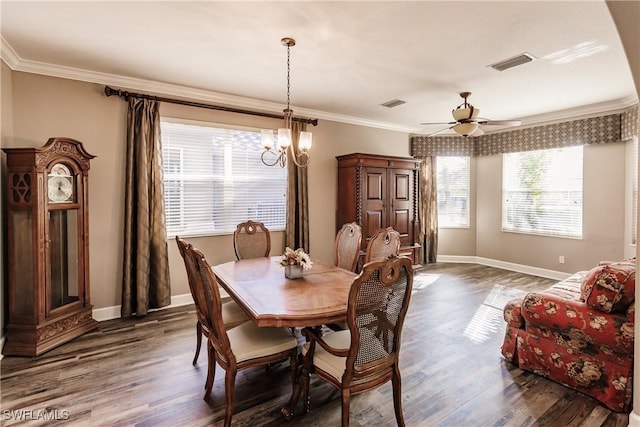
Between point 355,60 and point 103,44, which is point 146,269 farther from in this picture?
point 355,60

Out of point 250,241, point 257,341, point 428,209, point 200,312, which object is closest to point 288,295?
point 257,341

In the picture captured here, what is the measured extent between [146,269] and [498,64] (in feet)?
14.5

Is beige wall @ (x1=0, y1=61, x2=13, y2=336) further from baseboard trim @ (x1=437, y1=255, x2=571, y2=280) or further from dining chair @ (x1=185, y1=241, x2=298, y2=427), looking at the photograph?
baseboard trim @ (x1=437, y1=255, x2=571, y2=280)

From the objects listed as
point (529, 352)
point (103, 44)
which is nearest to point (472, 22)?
point (529, 352)

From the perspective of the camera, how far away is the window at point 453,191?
6.67 m

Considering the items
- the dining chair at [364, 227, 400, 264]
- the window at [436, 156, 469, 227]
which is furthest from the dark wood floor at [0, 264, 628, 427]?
the window at [436, 156, 469, 227]

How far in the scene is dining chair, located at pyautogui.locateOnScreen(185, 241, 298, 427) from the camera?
1.85 m

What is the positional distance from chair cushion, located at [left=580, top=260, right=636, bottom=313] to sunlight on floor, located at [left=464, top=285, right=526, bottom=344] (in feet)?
3.88

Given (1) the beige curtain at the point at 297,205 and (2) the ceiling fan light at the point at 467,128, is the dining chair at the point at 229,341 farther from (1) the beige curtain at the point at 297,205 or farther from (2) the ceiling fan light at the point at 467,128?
(2) the ceiling fan light at the point at 467,128

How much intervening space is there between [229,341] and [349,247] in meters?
1.61

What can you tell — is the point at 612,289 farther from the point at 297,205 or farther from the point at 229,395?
the point at 297,205

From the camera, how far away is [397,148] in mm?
6234

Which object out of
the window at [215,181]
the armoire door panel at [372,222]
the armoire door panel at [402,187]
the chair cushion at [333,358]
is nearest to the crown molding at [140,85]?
the window at [215,181]

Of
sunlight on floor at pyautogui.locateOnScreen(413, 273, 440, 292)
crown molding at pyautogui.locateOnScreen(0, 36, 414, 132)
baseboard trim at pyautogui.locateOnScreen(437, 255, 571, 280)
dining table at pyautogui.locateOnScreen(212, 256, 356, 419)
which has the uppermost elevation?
crown molding at pyautogui.locateOnScreen(0, 36, 414, 132)
